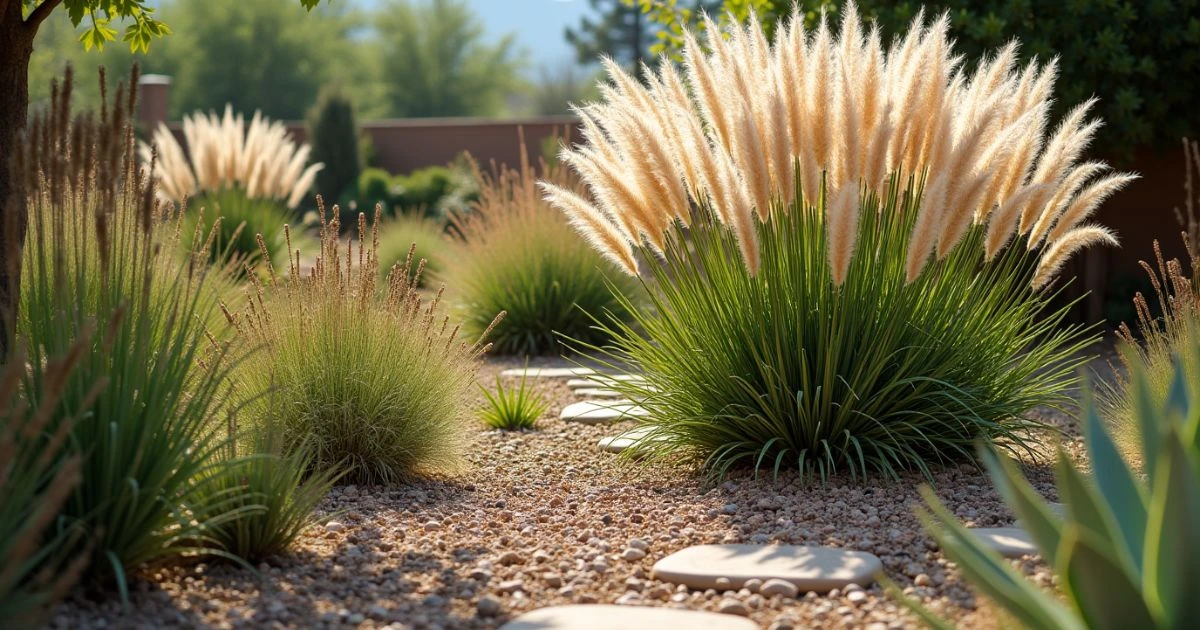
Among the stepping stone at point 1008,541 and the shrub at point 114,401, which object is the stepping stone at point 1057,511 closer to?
the stepping stone at point 1008,541

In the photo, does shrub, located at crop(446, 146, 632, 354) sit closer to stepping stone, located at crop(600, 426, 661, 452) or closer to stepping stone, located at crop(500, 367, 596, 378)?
stepping stone, located at crop(500, 367, 596, 378)

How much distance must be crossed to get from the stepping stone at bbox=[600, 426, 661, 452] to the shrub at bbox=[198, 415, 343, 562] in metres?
1.64

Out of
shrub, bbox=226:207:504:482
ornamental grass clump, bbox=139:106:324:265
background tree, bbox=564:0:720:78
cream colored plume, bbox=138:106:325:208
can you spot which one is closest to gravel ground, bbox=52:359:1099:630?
shrub, bbox=226:207:504:482

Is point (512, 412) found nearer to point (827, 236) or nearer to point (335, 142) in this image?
point (827, 236)

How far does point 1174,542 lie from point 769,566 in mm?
1255

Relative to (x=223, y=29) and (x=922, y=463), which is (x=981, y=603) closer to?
(x=922, y=463)

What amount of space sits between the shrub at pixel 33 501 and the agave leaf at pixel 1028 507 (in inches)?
59.5

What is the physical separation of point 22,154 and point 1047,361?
3.43 metres

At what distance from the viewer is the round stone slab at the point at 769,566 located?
293 cm

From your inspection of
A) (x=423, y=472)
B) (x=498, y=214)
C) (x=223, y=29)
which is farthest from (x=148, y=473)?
(x=223, y=29)

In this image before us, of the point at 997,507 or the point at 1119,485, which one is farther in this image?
the point at 997,507

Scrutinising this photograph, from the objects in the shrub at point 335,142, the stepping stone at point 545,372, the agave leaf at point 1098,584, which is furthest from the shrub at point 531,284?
the shrub at point 335,142

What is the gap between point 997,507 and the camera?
144 inches

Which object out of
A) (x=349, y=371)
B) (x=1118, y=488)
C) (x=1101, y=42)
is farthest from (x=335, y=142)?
(x=1118, y=488)
